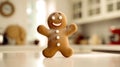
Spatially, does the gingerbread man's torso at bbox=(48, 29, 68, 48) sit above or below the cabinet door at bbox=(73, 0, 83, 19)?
below

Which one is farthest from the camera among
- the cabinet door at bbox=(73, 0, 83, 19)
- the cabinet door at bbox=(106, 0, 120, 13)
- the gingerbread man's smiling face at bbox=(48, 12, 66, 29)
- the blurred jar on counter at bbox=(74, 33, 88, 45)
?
the blurred jar on counter at bbox=(74, 33, 88, 45)

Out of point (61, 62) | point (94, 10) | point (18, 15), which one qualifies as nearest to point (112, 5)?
point (94, 10)

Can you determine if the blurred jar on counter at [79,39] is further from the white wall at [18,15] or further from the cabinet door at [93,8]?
the white wall at [18,15]

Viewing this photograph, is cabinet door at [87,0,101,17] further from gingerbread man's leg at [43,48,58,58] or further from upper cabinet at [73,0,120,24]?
gingerbread man's leg at [43,48,58,58]

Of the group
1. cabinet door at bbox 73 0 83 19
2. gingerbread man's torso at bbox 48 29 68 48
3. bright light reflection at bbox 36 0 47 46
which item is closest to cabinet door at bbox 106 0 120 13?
cabinet door at bbox 73 0 83 19

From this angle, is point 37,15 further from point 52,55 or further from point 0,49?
point 52,55

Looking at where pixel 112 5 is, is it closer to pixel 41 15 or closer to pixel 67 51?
pixel 41 15
